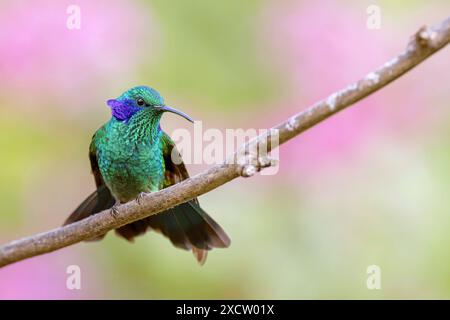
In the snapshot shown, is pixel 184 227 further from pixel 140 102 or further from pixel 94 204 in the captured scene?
pixel 140 102

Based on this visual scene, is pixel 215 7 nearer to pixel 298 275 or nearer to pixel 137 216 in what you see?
pixel 298 275

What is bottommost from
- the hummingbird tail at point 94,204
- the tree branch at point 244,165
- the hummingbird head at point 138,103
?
the tree branch at point 244,165

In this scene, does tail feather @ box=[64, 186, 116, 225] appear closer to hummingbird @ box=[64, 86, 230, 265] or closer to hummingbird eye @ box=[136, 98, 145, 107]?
hummingbird @ box=[64, 86, 230, 265]

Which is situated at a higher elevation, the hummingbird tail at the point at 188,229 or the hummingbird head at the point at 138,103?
the hummingbird head at the point at 138,103

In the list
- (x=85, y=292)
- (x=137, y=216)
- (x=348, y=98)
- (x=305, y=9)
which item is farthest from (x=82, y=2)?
(x=348, y=98)

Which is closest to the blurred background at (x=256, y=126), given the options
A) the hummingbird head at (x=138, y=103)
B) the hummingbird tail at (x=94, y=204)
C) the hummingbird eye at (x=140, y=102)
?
the hummingbird tail at (x=94, y=204)

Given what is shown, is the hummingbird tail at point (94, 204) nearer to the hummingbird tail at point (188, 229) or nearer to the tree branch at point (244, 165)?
the hummingbird tail at point (188, 229)

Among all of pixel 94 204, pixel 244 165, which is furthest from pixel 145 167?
pixel 244 165
